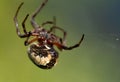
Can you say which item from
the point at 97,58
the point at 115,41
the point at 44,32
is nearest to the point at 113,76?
the point at 97,58

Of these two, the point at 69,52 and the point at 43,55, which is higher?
the point at 69,52

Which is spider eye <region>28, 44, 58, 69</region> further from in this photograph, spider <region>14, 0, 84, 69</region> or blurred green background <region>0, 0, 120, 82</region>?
blurred green background <region>0, 0, 120, 82</region>

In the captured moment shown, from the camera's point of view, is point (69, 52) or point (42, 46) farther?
point (69, 52)

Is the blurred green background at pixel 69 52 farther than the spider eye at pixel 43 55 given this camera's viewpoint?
Yes

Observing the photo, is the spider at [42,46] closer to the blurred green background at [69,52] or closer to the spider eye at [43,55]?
the spider eye at [43,55]

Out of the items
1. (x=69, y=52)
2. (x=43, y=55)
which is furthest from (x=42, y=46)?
(x=69, y=52)

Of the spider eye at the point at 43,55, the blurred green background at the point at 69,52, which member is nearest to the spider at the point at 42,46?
the spider eye at the point at 43,55

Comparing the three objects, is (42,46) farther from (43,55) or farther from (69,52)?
(69,52)
